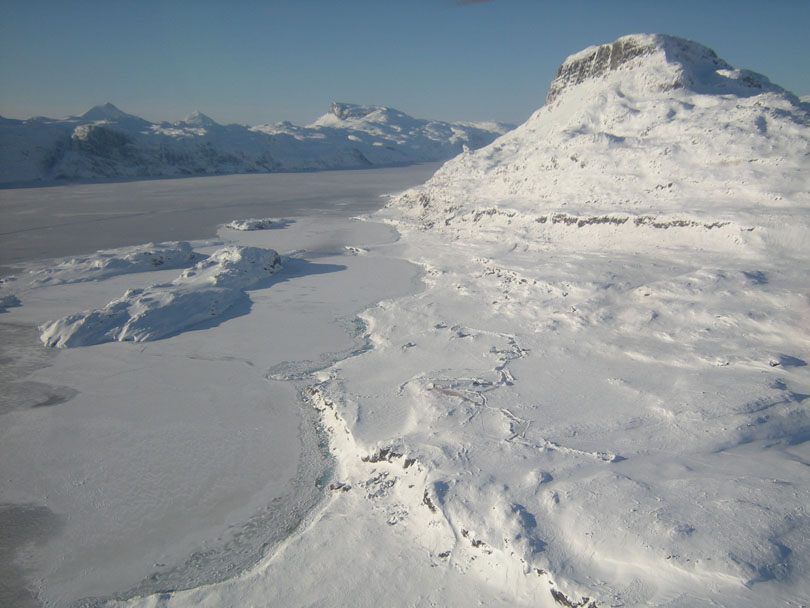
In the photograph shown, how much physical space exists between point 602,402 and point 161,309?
8356 mm

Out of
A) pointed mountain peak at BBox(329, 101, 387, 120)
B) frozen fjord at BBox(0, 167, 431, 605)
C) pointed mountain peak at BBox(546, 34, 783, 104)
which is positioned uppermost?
pointed mountain peak at BBox(329, 101, 387, 120)

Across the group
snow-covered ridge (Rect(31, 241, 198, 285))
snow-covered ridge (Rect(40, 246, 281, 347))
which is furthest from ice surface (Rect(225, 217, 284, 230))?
snow-covered ridge (Rect(40, 246, 281, 347))

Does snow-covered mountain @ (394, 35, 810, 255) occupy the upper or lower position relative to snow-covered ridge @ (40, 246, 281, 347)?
upper

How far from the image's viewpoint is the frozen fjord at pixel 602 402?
149 inches

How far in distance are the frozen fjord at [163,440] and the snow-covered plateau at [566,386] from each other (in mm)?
82

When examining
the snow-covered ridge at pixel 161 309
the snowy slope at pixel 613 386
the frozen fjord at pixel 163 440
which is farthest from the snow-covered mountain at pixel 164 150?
the snowy slope at pixel 613 386

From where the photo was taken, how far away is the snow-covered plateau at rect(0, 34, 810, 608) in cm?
386

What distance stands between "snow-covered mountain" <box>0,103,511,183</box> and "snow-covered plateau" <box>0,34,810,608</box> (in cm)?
4448

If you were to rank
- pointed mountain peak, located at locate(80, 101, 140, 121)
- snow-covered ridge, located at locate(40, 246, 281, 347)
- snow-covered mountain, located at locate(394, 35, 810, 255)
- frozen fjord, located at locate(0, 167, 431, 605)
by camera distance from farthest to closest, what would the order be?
1. pointed mountain peak, located at locate(80, 101, 140, 121)
2. snow-covered mountain, located at locate(394, 35, 810, 255)
3. snow-covered ridge, located at locate(40, 246, 281, 347)
4. frozen fjord, located at locate(0, 167, 431, 605)

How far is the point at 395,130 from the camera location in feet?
365

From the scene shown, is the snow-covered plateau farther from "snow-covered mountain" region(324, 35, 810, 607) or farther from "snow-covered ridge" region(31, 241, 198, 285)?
"snow-covered ridge" region(31, 241, 198, 285)

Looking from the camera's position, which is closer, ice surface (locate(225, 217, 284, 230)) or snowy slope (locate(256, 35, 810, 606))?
snowy slope (locate(256, 35, 810, 606))

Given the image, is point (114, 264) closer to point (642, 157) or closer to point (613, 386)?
point (613, 386)

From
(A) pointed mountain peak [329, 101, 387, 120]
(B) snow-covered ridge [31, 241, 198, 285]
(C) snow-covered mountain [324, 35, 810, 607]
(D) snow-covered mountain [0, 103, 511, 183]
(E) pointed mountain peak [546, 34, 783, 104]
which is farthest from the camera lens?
(A) pointed mountain peak [329, 101, 387, 120]
